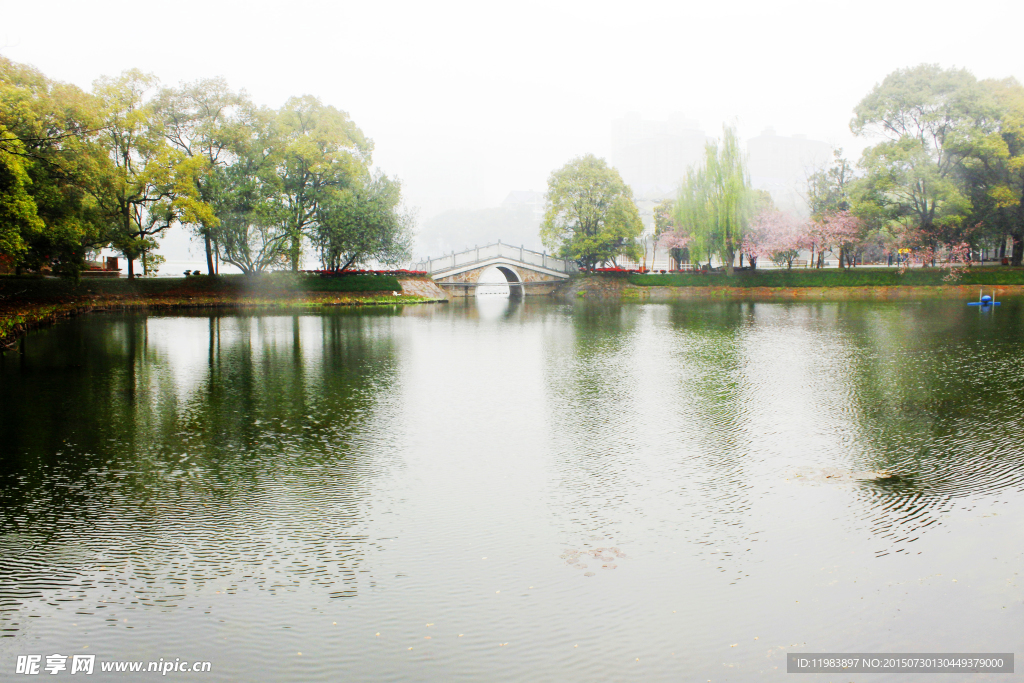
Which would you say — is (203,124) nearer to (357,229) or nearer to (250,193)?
(250,193)

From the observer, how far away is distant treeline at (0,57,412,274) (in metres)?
28.4

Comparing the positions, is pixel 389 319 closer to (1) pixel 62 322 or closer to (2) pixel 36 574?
(1) pixel 62 322

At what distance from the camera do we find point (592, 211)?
2254 inches

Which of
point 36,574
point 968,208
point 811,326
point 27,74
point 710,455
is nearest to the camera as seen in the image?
point 36,574

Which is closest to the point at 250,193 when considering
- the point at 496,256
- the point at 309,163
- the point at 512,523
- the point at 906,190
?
the point at 309,163

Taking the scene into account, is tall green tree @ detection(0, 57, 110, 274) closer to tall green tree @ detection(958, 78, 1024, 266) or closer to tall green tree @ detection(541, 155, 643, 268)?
tall green tree @ detection(541, 155, 643, 268)

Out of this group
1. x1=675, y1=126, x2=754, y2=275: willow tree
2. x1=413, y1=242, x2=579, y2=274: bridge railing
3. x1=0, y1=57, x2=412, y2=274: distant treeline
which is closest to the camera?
x1=0, y1=57, x2=412, y2=274: distant treeline

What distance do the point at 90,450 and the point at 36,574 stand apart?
404 cm

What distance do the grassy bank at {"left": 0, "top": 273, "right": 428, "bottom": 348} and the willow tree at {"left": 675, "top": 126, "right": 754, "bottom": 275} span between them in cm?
2223

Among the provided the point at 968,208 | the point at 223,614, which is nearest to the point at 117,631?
the point at 223,614

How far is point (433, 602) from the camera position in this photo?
4887mm

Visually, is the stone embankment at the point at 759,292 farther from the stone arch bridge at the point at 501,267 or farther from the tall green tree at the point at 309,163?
the tall green tree at the point at 309,163

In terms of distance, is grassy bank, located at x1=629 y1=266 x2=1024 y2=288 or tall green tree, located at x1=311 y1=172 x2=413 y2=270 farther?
grassy bank, located at x1=629 y1=266 x2=1024 y2=288

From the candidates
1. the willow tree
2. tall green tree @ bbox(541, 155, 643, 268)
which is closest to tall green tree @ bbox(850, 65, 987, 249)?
the willow tree
